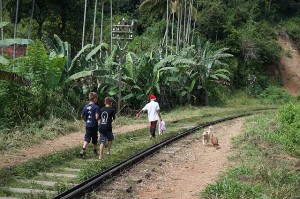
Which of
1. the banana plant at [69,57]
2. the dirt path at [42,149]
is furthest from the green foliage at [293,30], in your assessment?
the dirt path at [42,149]

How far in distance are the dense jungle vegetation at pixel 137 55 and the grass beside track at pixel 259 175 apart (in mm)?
6236

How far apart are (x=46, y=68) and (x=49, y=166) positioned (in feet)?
24.5

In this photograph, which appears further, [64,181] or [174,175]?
[174,175]

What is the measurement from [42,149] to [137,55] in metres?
22.1

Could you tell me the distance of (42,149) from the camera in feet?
41.4

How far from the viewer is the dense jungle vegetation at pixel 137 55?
1703 cm

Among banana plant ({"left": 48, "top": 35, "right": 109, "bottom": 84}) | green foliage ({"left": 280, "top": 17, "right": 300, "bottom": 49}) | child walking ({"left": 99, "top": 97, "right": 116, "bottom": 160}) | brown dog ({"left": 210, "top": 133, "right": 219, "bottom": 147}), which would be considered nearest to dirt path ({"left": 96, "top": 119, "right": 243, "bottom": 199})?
brown dog ({"left": 210, "top": 133, "right": 219, "bottom": 147})

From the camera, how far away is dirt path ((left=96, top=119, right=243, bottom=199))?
27.2 feet

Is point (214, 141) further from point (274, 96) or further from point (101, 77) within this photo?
point (274, 96)

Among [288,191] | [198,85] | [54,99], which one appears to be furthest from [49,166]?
[198,85]

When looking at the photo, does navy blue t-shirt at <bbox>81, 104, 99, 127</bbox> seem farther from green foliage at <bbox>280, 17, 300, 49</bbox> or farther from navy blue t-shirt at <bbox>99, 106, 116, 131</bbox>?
green foliage at <bbox>280, 17, 300, 49</bbox>

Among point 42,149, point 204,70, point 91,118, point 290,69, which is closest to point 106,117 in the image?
point 91,118

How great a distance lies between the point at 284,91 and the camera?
44.4 metres

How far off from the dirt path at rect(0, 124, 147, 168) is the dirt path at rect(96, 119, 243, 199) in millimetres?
2727
